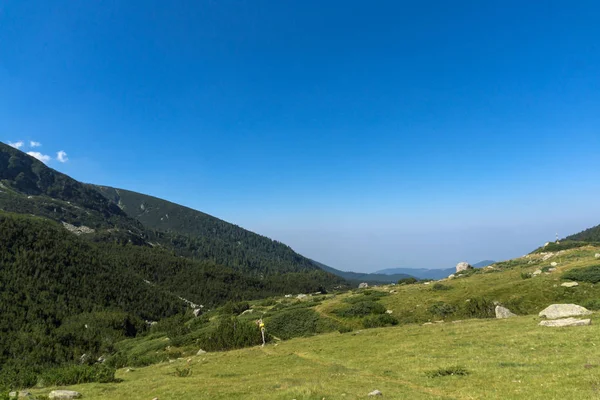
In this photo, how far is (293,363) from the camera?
2895 centimetres

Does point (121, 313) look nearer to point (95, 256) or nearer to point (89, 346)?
point (89, 346)

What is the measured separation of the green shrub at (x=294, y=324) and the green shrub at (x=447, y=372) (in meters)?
30.9

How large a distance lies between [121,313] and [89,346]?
98.6ft

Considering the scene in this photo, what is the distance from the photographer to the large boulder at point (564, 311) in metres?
29.0

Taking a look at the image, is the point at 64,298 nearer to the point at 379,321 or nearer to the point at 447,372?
the point at 379,321

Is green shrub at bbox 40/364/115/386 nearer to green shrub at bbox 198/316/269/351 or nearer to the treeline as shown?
green shrub at bbox 198/316/269/351

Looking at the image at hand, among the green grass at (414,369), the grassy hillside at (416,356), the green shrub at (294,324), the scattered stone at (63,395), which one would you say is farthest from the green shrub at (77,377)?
the green shrub at (294,324)

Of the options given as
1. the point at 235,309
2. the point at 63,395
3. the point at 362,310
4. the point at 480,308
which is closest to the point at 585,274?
the point at 480,308

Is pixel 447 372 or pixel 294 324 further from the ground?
pixel 447 372

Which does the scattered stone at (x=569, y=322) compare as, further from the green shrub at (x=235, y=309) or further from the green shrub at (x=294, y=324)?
the green shrub at (x=235, y=309)

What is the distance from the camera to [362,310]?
50406 mm

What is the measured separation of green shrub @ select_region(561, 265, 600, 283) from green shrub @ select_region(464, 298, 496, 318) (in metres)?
11.0

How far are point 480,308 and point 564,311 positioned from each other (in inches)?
483

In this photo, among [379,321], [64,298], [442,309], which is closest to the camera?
[379,321]
